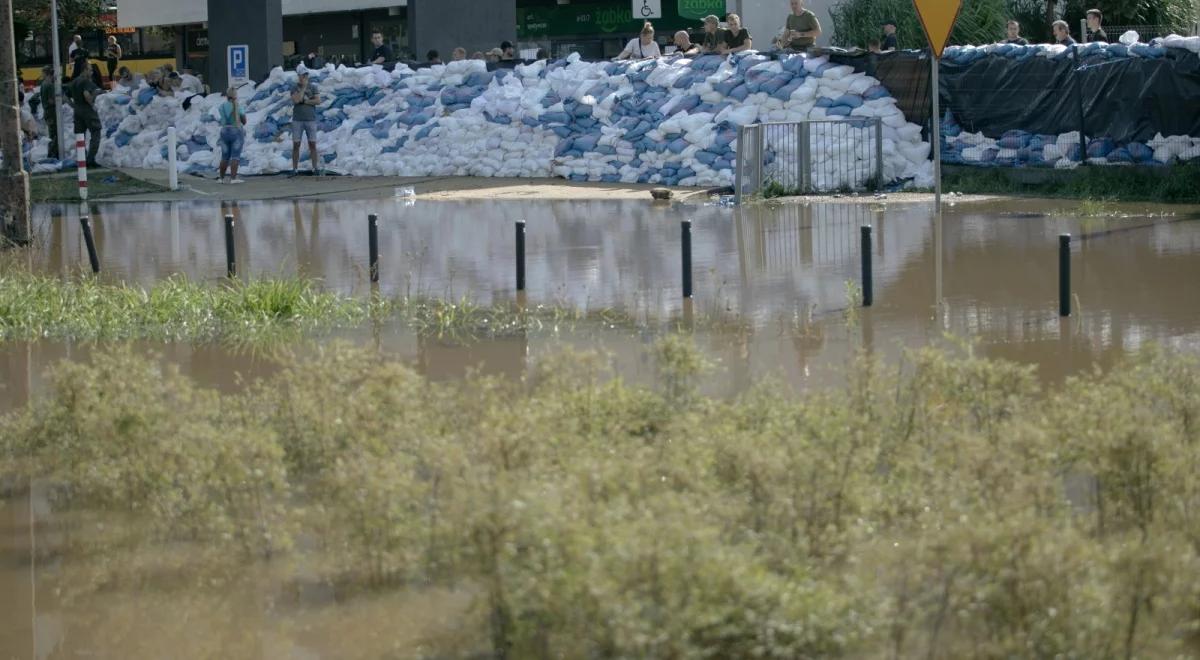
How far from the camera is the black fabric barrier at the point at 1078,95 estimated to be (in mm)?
21203

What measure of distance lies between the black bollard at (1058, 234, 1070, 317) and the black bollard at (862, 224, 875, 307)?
1397 mm

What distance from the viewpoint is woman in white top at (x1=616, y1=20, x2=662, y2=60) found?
27156mm

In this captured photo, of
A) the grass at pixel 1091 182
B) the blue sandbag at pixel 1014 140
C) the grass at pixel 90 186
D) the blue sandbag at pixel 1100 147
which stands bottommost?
the grass at pixel 1091 182

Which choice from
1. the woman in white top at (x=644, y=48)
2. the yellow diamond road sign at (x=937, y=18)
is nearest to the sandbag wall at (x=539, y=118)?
the woman in white top at (x=644, y=48)

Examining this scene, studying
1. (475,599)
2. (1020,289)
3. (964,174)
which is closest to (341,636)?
(475,599)

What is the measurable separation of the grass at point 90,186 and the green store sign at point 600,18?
17069 millimetres

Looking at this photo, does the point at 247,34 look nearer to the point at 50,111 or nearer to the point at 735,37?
the point at 50,111

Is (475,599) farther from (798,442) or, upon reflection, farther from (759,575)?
(798,442)

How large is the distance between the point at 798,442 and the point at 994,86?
17.5 metres

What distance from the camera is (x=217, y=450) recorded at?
24.7ft

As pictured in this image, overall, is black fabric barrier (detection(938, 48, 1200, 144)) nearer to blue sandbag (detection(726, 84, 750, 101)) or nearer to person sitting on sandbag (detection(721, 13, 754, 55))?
blue sandbag (detection(726, 84, 750, 101))

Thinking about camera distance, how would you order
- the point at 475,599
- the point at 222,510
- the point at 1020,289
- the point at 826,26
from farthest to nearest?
1. the point at 826,26
2. the point at 1020,289
3. the point at 222,510
4. the point at 475,599

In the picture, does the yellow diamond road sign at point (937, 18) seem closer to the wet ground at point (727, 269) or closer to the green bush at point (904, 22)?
the wet ground at point (727, 269)

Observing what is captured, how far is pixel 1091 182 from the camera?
70.8 ft
